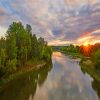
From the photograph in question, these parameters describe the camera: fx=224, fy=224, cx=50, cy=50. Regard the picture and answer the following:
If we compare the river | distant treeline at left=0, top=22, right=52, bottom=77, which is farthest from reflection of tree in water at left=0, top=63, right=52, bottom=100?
distant treeline at left=0, top=22, right=52, bottom=77

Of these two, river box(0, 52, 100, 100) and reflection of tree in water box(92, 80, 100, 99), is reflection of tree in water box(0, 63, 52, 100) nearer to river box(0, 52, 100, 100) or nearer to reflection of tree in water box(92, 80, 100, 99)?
river box(0, 52, 100, 100)

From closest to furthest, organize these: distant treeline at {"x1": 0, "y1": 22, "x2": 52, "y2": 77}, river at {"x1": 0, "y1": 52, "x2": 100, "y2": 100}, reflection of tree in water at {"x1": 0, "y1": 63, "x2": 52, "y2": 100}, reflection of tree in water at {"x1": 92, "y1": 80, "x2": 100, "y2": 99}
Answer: reflection of tree in water at {"x1": 0, "y1": 63, "x2": 52, "y2": 100} → river at {"x1": 0, "y1": 52, "x2": 100, "y2": 100} → reflection of tree in water at {"x1": 92, "y1": 80, "x2": 100, "y2": 99} → distant treeline at {"x1": 0, "y1": 22, "x2": 52, "y2": 77}

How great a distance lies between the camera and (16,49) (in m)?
73.1

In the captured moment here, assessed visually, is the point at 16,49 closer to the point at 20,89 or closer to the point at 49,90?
the point at 20,89

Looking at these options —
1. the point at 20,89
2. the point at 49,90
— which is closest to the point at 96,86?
the point at 49,90

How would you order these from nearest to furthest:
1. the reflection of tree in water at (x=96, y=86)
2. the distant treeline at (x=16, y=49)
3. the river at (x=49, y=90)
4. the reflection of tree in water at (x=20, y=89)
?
the reflection of tree in water at (x=20, y=89)
the river at (x=49, y=90)
the reflection of tree in water at (x=96, y=86)
the distant treeline at (x=16, y=49)

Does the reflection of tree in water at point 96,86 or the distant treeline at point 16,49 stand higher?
the distant treeline at point 16,49

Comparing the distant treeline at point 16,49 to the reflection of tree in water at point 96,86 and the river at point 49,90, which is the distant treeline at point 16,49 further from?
the reflection of tree in water at point 96,86

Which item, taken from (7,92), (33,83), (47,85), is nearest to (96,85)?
(47,85)

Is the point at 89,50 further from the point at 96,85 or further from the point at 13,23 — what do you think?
the point at 96,85

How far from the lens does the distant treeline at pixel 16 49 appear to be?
58.9 meters

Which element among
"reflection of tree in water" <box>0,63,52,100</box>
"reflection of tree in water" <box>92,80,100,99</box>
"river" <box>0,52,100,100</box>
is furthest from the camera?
"reflection of tree in water" <box>92,80,100,99</box>

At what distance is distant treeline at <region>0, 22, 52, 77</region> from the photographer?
58.9 meters

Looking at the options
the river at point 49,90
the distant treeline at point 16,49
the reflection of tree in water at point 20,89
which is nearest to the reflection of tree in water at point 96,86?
the river at point 49,90
